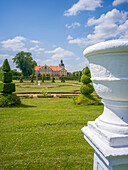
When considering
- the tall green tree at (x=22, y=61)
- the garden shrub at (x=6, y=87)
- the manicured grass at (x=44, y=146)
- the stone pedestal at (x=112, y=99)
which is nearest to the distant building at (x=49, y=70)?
the tall green tree at (x=22, y=61)

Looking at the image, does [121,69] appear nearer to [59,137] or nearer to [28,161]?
[28,161]

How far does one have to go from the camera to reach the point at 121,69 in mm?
1003

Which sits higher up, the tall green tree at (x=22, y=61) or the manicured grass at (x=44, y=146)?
the tall green tree at (x=22, y=61)

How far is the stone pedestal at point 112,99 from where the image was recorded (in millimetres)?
1000

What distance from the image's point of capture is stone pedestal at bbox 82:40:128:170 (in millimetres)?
1000

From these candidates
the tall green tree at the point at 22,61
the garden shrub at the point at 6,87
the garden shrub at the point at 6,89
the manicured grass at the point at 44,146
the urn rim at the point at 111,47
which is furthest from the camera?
the tall green tree at the point at 22,61

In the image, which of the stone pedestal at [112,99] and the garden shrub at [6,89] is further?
the garden shrub at [6,89]

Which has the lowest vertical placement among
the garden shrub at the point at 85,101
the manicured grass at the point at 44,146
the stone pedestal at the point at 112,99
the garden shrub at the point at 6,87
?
the manicured grass at the point at 44,146

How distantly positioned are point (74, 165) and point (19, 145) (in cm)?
184

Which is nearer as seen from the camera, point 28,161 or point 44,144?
point 28,161

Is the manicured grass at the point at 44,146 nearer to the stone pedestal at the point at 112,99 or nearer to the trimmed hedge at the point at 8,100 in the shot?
the stone pedestal at the point at 112,99

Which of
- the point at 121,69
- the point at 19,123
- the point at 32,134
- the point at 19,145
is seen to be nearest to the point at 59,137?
the point at 32,134

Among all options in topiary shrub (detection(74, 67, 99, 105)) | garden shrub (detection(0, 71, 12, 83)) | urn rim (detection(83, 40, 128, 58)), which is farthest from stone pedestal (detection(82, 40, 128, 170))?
garden shrub (detection(0, 71, 12, 83))

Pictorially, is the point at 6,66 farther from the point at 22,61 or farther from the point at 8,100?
the point at 22,61
